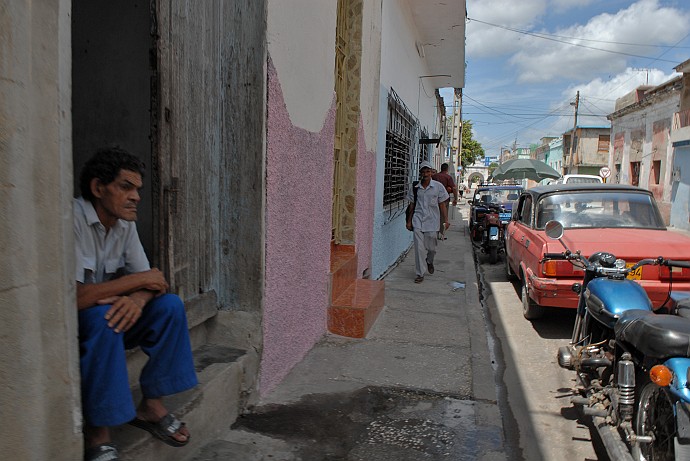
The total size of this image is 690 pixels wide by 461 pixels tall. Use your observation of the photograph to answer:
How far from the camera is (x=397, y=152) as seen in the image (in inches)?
380

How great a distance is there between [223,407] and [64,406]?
1241mm

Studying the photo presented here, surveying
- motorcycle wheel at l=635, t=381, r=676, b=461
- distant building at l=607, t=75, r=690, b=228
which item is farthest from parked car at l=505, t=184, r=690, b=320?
distant building at l=607, t=75, r=690, b=228

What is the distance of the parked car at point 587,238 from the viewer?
5.45m

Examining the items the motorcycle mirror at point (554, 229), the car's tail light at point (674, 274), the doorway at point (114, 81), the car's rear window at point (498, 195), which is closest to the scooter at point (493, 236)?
the car's rear window at point (498, 195)

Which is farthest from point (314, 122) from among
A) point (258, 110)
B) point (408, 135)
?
point (408, 135)

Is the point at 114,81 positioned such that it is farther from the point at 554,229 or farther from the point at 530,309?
the point at 530,309

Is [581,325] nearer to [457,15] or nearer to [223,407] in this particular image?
[223,407]

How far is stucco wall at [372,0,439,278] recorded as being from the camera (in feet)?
25.2

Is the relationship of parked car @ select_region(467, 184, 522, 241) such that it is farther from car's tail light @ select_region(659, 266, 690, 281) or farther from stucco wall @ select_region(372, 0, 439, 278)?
car's tail light @ select_region(659, 266, 690, 281)

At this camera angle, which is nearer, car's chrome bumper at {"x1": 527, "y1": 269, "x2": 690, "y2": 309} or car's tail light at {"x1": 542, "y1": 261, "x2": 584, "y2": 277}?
car's chrome bumper at {"x1": 527, "y1": 269, "x2": 690, "y2": 309}

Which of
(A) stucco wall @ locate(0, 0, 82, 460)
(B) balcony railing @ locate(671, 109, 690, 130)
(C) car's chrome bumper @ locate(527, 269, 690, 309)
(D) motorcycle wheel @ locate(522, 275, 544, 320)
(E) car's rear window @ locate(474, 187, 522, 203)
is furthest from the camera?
(B) balcony railing @ locate(671, 109, 690, 130)

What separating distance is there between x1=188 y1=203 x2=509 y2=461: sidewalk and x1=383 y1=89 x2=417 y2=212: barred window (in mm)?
3536

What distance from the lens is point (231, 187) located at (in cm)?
339

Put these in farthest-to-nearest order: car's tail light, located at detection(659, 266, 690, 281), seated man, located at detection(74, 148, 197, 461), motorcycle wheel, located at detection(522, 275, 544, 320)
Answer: motorcycle wheel, located at detection(522, 275, 544, 320) < car's tail light, located at detection(659, 266, 690, 281) < seated man, located at detection(74, 148, 197, 461)
